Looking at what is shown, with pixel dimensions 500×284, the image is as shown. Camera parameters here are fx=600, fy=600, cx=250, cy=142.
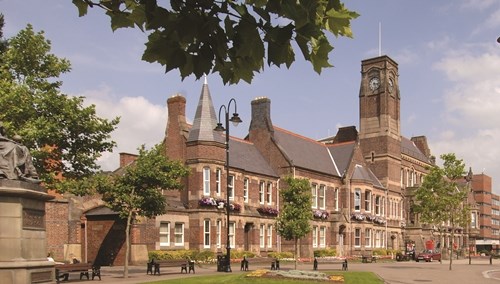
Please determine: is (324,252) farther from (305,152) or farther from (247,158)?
(247,158)

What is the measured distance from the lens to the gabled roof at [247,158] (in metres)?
47.9

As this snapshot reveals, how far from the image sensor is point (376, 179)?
215ft

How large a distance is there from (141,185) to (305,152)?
31.0 metres

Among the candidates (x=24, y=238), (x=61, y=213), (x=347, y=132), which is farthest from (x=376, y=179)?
(x=24, y=238)

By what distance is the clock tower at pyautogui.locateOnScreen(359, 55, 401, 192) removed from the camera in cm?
6731

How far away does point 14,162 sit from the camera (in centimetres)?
1391

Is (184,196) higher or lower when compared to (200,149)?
lower

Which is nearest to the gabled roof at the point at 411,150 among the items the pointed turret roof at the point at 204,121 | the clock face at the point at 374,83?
the clock face at the point at 374,83

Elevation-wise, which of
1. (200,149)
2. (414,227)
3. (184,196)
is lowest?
(414,227)

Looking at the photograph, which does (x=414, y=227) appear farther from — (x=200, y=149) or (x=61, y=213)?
(x=61, y=213)

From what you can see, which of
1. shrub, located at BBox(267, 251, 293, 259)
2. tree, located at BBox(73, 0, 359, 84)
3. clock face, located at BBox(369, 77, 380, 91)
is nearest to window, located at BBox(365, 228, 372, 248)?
shrub, located at BBox(267, 251, 293, 259)

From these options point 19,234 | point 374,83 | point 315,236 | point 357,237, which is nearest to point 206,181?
point 315,236

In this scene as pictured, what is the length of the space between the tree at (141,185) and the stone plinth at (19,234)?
13.3 metres

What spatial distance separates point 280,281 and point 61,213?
1654cm
